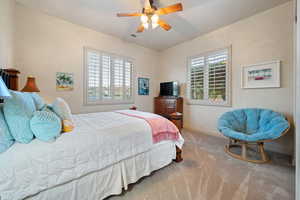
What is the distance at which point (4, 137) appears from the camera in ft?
2.97

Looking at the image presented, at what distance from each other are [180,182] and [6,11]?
3.85 m

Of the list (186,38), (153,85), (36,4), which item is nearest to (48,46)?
(36,4)

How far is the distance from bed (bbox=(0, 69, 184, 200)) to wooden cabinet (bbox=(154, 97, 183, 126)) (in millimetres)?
2384

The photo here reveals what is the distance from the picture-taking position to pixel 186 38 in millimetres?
3883

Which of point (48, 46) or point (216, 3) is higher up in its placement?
point (216, 3)

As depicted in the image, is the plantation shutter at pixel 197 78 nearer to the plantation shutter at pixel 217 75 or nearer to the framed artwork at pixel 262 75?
the plantation shutter at pixel 217 75

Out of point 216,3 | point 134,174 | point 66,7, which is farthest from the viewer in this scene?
point 66,7

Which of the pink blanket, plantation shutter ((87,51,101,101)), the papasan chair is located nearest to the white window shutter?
plantation shutter ((87,51,101,101))

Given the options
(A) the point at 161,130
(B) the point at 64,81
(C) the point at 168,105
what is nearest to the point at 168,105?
(C) the point at 168,105

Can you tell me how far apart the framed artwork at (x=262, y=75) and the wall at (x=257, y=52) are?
92 millimetres

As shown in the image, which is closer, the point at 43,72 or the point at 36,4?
the point at 36,4

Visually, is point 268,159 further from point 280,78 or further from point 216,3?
point 216,3

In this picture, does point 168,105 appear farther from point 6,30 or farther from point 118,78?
point 6,30

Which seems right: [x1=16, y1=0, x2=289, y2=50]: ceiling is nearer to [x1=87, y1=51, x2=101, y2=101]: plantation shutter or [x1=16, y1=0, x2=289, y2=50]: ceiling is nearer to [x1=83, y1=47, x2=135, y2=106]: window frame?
[x1=83, y1=47, x2=135, y2=106]: window frame
